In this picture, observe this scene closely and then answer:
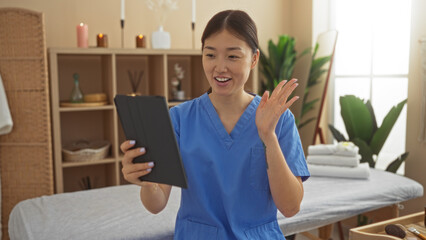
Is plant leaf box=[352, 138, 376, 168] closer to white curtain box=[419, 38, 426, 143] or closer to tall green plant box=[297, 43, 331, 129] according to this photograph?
white curtain box=[419, 38, 426, 143]

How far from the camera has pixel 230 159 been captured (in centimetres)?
115

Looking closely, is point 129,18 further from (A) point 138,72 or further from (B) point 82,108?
(B) point 82,108

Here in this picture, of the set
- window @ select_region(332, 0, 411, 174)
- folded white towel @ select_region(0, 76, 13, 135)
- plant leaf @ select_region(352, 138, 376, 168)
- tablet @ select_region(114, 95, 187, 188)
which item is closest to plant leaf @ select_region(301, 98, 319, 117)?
window @ select_region(332, 0, 411, 174)

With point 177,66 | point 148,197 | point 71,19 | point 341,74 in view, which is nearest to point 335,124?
point 341,74

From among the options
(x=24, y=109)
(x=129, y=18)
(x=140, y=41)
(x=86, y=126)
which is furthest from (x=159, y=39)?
(x=24, y=109)

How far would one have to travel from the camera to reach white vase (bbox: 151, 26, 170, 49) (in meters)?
2.88

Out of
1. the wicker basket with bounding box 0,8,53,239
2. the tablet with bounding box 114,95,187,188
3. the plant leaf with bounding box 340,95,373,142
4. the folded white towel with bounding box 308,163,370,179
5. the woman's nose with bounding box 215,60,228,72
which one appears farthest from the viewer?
the plant leaf with bounding box 340,95,373,142

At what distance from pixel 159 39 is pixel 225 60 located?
1.91 m

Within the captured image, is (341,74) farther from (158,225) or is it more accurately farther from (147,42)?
(158,225)

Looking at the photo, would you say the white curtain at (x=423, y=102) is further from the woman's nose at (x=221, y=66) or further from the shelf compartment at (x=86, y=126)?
the shelf compartment at (x=86, y=126)

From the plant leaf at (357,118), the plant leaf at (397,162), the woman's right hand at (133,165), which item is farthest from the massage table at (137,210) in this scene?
the woman's right hand at (133,165)

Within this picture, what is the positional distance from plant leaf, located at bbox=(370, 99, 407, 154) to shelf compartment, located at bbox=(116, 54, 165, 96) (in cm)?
159

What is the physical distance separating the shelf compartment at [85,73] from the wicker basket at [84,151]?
33 centimetres

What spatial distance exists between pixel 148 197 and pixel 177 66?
7.03 ft
